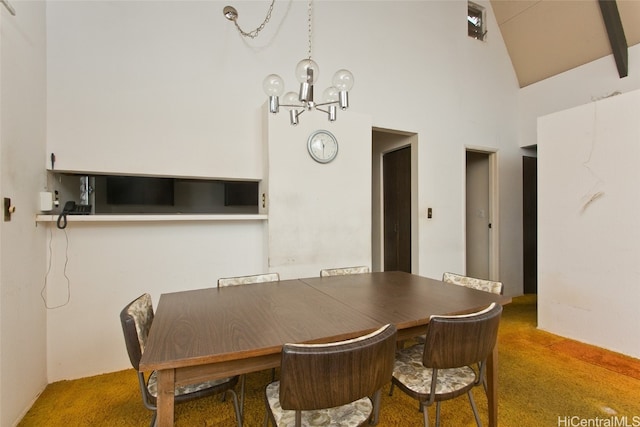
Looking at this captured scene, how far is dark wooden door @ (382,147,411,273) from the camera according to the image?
4.10 meters

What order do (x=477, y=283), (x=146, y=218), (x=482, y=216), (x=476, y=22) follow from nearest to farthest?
1. (x=477, y=283)
2. (x=146, y=218)
3. (x=476, y=22)
4. (x=482, y=216)

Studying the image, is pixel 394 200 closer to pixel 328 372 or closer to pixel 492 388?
pixel 492 388

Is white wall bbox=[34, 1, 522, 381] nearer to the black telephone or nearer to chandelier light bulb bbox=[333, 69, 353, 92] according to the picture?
the black telephone

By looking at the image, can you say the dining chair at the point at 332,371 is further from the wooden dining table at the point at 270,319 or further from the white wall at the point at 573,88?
the white wall at the point at 573,88

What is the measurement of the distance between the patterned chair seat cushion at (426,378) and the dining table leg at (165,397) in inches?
42.7

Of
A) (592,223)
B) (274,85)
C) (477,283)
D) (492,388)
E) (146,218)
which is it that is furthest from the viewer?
(592,223)

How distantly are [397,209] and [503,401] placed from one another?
2793mm

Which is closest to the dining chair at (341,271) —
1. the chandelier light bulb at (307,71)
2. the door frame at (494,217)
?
the chandelier light bulb at (307,71)

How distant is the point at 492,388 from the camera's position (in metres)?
1.66

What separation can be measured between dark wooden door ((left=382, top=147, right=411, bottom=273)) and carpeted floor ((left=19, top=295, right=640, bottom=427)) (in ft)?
6.23

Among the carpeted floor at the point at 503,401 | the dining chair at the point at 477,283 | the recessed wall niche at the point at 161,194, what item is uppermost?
the recessed wall niche at the point at 161,194

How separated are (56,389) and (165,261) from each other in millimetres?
1137

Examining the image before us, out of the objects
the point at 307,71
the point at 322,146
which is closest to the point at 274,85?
the point at 307,71

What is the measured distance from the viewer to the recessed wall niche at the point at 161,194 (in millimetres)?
2504
